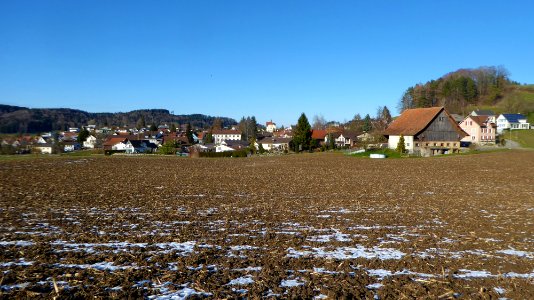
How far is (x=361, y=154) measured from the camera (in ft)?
207

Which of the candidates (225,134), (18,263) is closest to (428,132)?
(18,263)

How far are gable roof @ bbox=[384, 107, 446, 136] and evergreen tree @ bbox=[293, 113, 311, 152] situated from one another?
2031 centimetres

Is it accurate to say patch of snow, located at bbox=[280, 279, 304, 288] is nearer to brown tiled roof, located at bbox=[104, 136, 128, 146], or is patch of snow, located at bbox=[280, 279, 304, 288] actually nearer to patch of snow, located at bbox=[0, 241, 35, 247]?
patch of snow, located at bbox=[0, 241, 35, 247]

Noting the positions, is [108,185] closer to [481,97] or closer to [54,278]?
[54,278]

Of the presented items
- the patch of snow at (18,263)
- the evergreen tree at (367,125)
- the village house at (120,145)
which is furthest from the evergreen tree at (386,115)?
the patch of snow at (18,263)

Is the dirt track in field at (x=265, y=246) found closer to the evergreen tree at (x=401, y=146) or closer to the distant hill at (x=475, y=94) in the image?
the evergreen tree at (x=401, y=146)

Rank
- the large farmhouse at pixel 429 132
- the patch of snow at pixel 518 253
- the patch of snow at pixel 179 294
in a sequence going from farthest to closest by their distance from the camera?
1. the large farmhouse at pixel 429 132
2. the patch of snow at pixel 518 253
3. the patch of snow at pixel 179 294

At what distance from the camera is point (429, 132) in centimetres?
6600

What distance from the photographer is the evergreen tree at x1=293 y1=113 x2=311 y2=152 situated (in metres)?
85.0

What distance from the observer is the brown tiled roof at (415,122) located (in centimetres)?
6531

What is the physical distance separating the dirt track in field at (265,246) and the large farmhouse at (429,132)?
48420mm

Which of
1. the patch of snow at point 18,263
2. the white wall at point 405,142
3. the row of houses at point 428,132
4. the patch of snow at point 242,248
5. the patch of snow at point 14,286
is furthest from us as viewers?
the white wall at point 405,142

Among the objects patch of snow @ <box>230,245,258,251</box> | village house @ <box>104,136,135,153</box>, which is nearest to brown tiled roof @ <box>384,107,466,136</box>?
patch of snow @ <box>230,245,258,251</box>

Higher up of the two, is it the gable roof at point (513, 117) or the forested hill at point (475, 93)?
the forested hill at point (475, 93)
